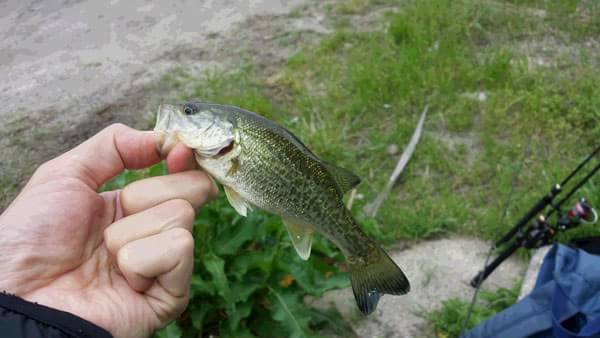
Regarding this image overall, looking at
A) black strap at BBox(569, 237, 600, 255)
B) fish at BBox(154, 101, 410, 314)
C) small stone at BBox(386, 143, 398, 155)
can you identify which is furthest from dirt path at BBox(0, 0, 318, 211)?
black strap at BBox(569, 237, 600, 255)

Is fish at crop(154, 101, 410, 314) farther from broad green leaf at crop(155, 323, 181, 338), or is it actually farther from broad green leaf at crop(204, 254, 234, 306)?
broad green leaf at crop(155, 323, 181, 338)

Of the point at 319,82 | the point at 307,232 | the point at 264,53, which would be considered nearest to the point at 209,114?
the point at 307,232

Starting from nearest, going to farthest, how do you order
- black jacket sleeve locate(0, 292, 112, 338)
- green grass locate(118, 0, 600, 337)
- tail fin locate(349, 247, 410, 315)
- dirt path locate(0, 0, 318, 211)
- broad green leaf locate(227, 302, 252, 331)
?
black jacket sleeve locate(0, 292, 112, 338) → tail fin locate(349, 247, 410, 315) → broad green leaf locate(227, 302, 252, 331) → green grass locate(118, 0, 600, 337) → dirt path locate(0, 0, 318, 211)

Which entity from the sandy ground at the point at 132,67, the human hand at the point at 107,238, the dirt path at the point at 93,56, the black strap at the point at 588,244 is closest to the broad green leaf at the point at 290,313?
the sandy ground at the point at 132,67

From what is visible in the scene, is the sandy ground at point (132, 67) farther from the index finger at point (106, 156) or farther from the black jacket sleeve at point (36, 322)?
the black jacket sleeve at point (36, 322)

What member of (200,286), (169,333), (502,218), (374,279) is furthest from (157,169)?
(502,218)

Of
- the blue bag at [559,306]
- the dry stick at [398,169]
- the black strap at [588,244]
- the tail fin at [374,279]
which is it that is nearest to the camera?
the tail fin at [374,279]

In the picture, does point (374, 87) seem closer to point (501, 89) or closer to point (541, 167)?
point (501, 89)
